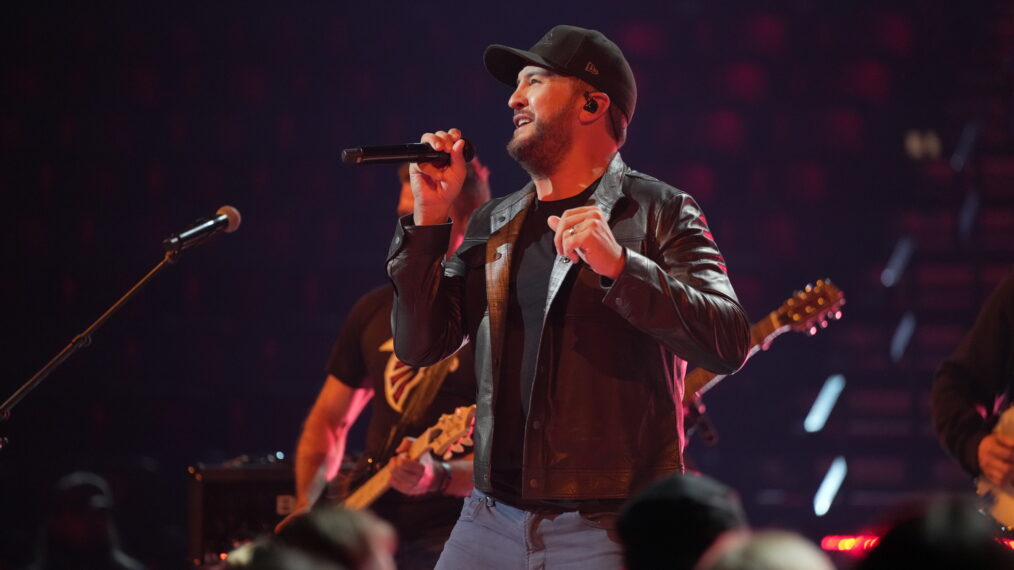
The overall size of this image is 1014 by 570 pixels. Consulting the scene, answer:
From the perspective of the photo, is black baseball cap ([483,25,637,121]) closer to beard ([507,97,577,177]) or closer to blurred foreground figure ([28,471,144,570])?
beard ([507,97,577,177])

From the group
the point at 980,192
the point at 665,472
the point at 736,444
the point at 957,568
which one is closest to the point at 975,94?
the point at 980,192

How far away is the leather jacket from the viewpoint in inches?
103

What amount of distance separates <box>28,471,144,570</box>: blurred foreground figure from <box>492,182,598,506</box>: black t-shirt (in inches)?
154

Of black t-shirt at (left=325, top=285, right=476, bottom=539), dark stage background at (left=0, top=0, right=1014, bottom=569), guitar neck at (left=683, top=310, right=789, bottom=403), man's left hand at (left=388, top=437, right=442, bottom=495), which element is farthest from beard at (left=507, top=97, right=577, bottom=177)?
dark stage background at (left=0, top=0, right=1014, bottom=569)

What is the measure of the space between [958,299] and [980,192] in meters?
0.76

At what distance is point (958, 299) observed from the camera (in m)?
7.90

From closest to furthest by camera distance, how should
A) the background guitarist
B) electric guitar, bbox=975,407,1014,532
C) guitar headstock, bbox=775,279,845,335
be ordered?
electric guitar, bbox=975,407,1014,532 < the background guitarist < guitar headstock, bbox=775,279,845,335

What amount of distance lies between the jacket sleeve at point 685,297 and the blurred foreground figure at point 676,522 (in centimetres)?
92

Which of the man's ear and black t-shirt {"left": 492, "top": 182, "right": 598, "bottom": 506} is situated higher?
the man's ear

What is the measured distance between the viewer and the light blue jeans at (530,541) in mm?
2625

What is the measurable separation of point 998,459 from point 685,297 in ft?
4.92

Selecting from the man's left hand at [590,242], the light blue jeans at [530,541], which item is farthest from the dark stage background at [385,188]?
the man's left hand at [590,242]

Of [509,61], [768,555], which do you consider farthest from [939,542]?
[509,61]

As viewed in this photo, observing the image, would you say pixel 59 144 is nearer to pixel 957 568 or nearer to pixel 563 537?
pixel 563 537
